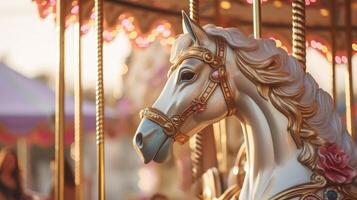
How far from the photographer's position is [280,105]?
6.18 feet

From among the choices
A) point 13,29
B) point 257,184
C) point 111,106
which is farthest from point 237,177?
point 13,29

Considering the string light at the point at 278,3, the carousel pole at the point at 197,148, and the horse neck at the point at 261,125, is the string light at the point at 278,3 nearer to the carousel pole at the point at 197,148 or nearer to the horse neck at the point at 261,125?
the carousel pole at the point at 197,148

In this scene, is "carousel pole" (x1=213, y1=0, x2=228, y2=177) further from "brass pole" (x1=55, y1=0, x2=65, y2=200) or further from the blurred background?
"brass pole" (x1=55, y1=0, x2=65, y2=200)

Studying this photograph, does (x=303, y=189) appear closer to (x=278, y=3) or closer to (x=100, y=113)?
(x=100, y=113)

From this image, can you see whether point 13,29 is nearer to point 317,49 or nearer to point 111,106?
point 111,106

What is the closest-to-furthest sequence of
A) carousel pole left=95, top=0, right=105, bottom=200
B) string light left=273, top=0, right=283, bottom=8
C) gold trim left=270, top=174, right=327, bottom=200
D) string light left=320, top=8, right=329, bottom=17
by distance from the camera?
gold trim left=270, top=174, right=327, bottom=200, carousel pole left=95, top=0, right=105, bottom=200, string light left=273, top=0, right=283, bottom=8, string light left=320, top=8, right=329, bottom=17

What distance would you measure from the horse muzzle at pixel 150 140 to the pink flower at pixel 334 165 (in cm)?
39

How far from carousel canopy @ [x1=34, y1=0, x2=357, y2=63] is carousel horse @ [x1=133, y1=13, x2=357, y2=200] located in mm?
2936

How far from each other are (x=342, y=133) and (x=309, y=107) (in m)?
0.12

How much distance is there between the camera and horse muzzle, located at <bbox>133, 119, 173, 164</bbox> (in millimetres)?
1858

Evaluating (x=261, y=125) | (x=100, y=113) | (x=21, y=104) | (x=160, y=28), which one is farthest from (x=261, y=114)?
(x=21, y=104)

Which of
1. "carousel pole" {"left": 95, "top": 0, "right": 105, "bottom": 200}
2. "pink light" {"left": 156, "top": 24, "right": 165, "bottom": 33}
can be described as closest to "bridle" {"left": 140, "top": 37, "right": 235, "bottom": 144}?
"carousel pole" {"left": 95, "top": 0, "right": 105, "bottom": 200}

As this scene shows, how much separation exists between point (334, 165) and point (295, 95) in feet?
0.65

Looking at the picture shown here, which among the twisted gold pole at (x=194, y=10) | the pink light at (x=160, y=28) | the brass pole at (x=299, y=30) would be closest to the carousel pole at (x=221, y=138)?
the pink light at (x=160, y=28)
